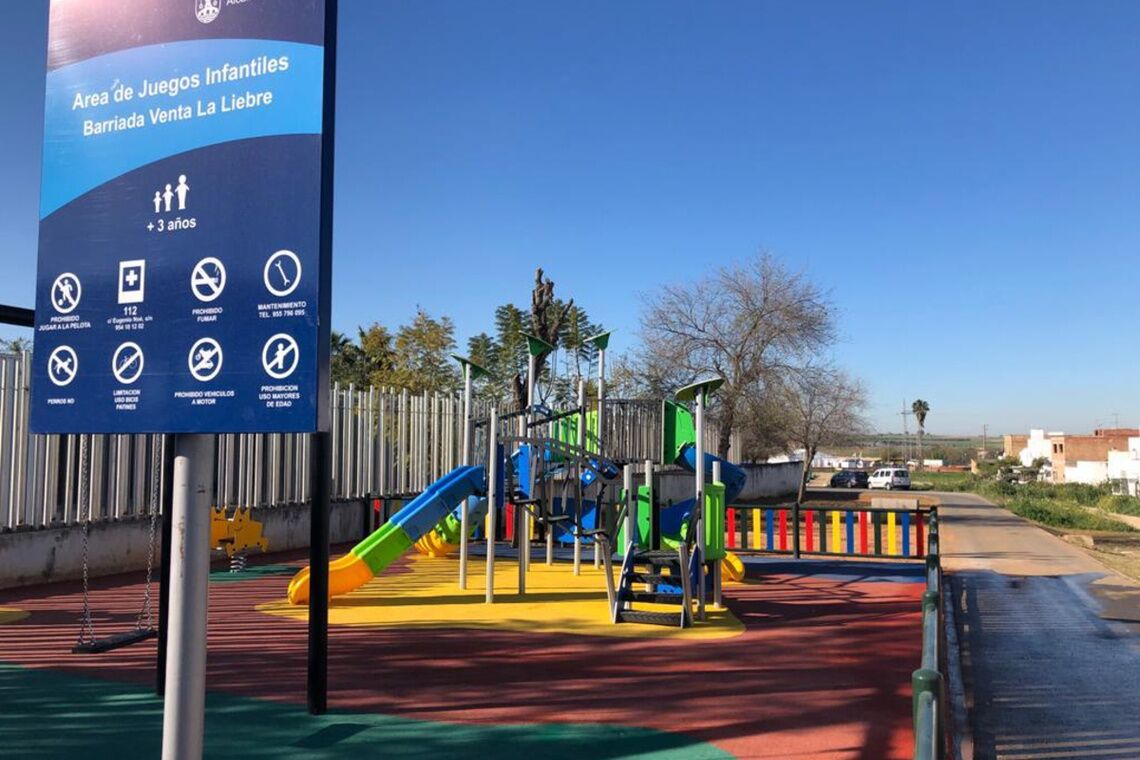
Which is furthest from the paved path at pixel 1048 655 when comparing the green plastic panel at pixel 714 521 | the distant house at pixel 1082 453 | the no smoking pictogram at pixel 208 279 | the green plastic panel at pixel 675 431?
the distant house at pixel 1082 453

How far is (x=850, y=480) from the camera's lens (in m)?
60.2

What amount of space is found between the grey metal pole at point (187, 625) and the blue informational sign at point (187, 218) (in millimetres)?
331

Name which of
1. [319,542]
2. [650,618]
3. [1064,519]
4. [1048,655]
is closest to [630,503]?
[650,618]

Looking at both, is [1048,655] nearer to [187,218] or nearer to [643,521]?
[643,521]

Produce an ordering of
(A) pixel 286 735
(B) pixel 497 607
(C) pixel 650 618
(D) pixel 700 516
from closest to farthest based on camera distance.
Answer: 1. (A) pixel 286 735
2. (C) pixel 650 618
3. (D) pixel 700 516
4. (B) pixel 497 607

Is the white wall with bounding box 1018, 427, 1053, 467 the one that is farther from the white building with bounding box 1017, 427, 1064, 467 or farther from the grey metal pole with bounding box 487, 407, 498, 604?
the grey metal pole with bounding box 487, 407, 498, 604

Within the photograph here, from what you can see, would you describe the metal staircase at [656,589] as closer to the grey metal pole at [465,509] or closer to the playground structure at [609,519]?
the playground structure at [609,519]

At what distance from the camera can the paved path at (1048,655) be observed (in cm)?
657

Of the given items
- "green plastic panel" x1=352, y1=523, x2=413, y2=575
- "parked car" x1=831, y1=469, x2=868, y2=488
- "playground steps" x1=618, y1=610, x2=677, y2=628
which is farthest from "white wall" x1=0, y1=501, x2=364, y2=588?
"parked car" x1=831, y1=469, x2=868, y2=488

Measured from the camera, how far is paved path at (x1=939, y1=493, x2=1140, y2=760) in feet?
21.6

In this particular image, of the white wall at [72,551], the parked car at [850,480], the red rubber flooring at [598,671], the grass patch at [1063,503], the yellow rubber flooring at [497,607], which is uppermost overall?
the white wall at [72,551]

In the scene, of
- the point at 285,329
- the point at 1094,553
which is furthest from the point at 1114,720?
the point at 1094,553

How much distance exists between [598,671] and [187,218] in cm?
533

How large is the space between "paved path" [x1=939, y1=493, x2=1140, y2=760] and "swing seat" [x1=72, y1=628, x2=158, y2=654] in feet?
23.3
